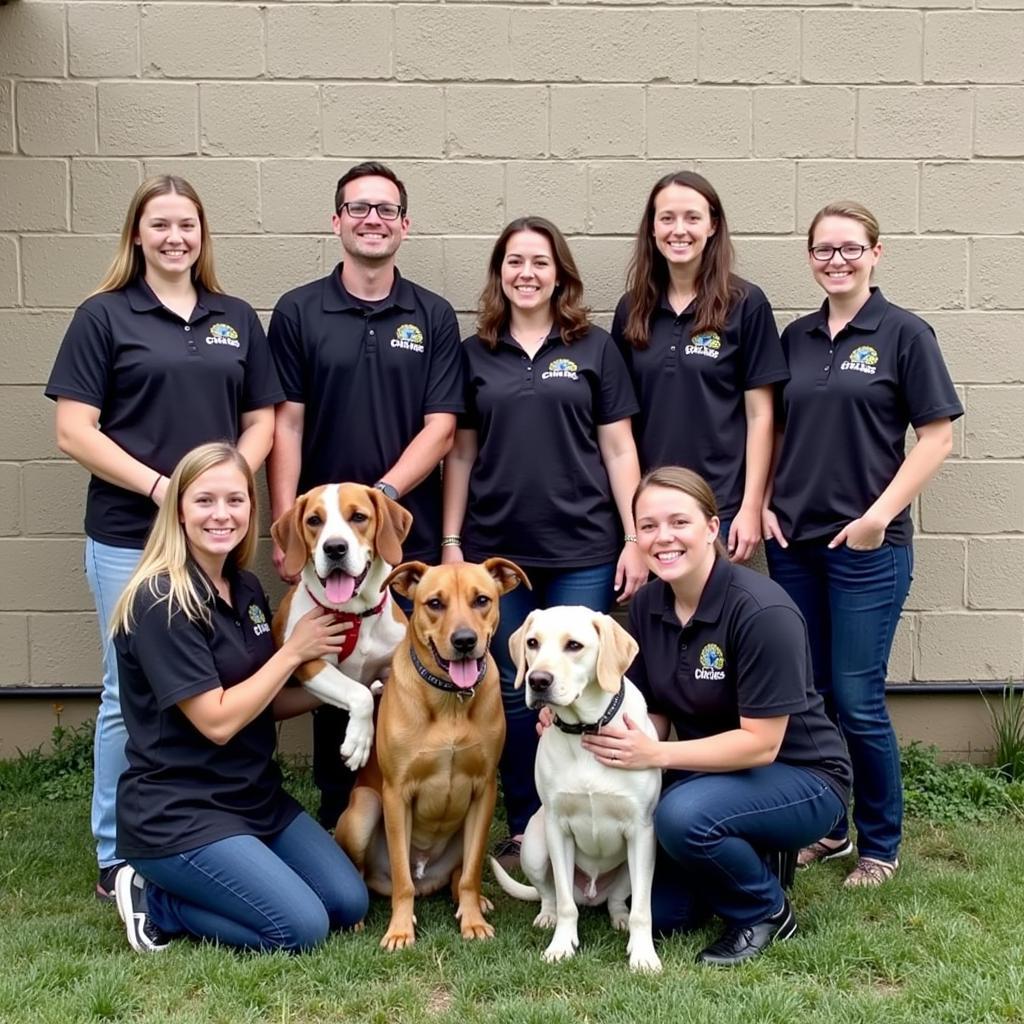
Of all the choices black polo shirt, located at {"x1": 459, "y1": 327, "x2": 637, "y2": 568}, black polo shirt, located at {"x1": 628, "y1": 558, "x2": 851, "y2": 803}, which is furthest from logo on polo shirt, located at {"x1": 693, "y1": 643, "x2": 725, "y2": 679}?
black polo shirt, located at {"x1": 459, "y1": 327, "x2": 637, "y2": 568}

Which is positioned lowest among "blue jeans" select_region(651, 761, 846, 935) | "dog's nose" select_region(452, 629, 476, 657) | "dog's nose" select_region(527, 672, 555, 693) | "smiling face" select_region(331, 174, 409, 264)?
"blue jeans" select_region(651, 761, 846, 935)

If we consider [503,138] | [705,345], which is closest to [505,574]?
[705,345]

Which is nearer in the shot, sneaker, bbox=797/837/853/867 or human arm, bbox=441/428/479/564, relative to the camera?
sneaker, bbox=797/837/853/867

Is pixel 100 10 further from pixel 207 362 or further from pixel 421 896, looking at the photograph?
pixel 421 896

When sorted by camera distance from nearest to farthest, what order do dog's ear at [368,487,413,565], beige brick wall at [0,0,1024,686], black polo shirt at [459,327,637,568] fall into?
dog's ear at [368,487,413,565]
black polo shirt at [459,327,637,568]
beige brick wall at [0,0,1024,686]

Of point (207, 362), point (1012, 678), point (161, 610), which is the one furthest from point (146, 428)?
point (1012, 678)

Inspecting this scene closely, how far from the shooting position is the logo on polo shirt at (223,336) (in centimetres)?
406

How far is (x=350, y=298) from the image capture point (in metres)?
4.32

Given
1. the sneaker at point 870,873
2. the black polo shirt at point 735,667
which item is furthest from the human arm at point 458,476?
the sneaker at point 870,873

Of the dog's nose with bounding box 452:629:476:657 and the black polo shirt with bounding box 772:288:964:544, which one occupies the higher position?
the black polo shirt with bounding box 772:288:964:544

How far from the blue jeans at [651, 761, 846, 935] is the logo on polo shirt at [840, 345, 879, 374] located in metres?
1.39

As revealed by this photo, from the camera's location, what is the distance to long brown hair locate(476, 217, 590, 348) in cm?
425

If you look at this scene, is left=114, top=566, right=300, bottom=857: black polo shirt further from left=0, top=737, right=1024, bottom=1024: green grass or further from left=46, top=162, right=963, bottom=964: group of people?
left=0, top=737, right=1024, bottom=1024: green grass

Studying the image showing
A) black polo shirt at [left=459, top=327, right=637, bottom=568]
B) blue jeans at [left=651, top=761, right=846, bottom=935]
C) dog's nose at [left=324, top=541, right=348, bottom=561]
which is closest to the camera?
blue jeans at [left=651, top=761, right=846, bottom=935]
